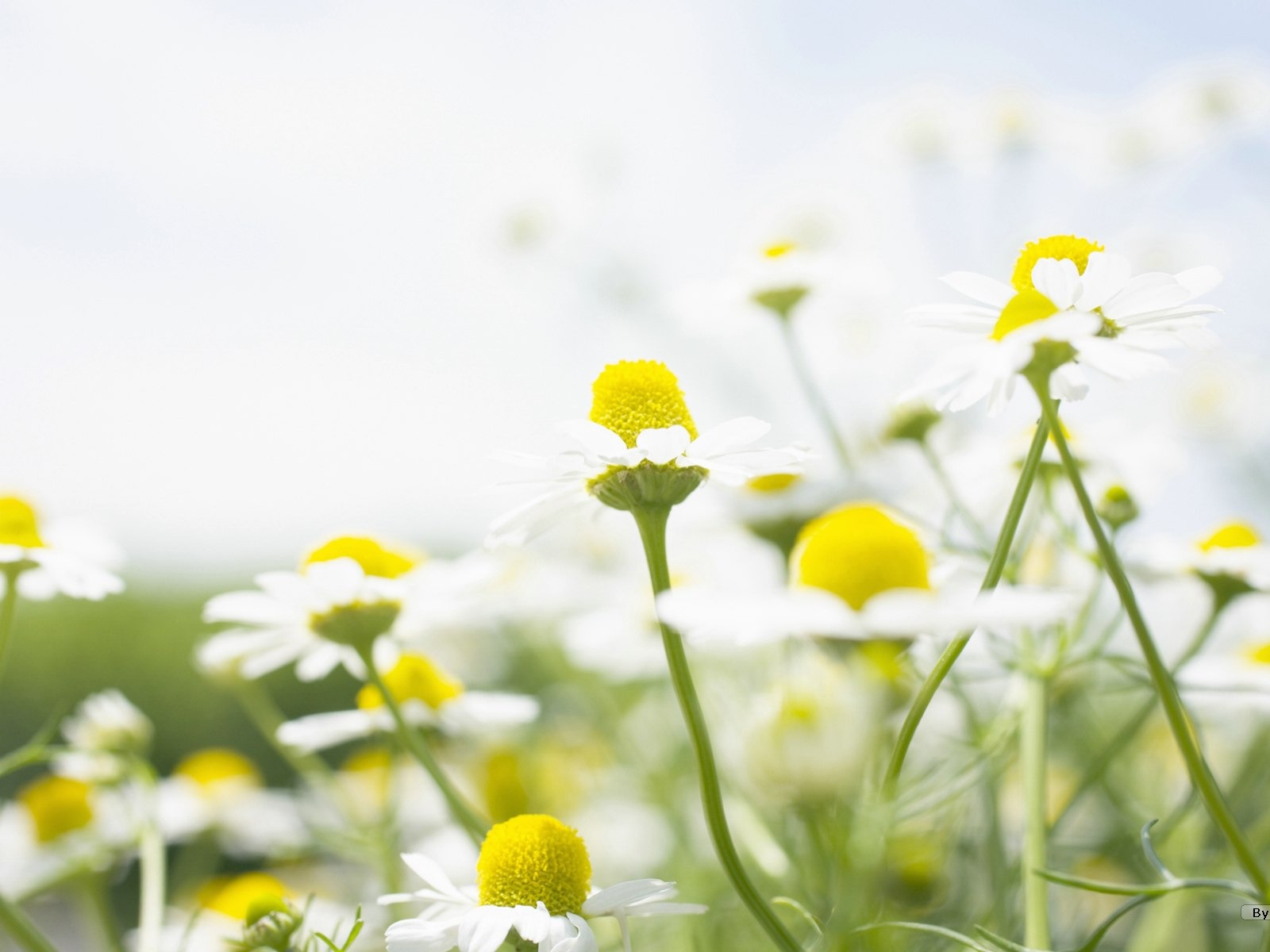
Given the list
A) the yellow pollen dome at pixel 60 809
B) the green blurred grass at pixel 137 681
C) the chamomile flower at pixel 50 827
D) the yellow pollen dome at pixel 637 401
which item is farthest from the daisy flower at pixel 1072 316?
the green blurred grass at pixel 137 681

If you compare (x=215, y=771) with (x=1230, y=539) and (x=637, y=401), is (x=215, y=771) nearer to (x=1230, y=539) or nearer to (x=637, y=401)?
(x=637, y=401)

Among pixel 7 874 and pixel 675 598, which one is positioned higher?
pixel 675 598

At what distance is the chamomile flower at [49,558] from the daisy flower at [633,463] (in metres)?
0.28

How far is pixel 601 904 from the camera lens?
0.48m

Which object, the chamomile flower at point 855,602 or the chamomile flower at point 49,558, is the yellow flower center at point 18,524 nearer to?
the chamomile flower at point 49,558

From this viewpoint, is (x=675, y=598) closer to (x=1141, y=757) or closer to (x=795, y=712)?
(x=795, y=712)

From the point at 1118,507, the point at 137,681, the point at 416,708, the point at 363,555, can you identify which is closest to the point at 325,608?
the point at 363,555

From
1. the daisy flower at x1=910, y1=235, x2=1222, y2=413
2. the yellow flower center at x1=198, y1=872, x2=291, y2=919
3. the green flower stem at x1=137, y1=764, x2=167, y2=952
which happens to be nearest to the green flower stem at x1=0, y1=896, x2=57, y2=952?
the green flower stem at x1=137, y1=764, x2=167, y2=952

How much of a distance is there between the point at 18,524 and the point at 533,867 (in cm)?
43

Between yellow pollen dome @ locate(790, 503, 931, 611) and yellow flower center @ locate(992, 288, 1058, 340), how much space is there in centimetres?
9

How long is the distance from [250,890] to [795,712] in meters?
0.58

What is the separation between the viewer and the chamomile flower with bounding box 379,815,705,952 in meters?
0.44

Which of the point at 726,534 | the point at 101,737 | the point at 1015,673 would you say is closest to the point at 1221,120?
the point at 726,534

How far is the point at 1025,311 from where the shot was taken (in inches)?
16.6
